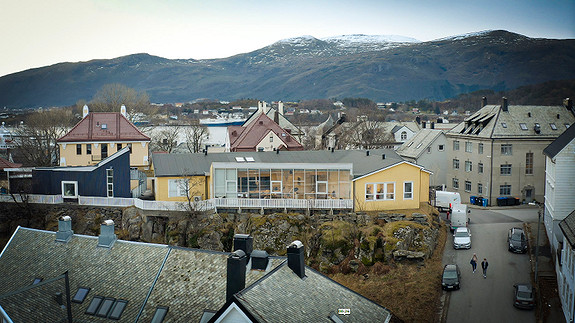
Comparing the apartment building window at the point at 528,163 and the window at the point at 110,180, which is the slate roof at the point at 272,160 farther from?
the apartment building window at the point at 528,163

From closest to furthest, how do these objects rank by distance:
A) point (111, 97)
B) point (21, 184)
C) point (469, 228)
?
point (469, 228) < point (21, 184) < point (111, 97)

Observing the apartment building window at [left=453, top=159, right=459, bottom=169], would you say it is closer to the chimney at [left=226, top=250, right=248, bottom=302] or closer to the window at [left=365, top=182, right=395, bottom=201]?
the window at [left=365, top=182, right=395, bottom=201]

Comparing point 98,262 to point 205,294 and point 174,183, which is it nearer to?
point 205,294

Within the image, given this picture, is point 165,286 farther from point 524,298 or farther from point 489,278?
point 489,278

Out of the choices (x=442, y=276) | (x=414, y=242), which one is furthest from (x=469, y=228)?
(x=442, y=276)

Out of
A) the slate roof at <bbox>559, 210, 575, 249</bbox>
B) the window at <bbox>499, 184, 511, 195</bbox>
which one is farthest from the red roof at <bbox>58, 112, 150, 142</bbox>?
the slate roof at <bbox>559, 210, 575, 249</bbox>

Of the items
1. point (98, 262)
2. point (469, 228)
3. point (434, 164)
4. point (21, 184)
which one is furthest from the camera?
point (434, 164)

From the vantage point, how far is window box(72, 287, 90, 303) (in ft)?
67.4

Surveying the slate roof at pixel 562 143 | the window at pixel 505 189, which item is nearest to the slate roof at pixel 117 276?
the slate roof at pixel 562 143

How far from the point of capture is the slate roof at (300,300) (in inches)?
617

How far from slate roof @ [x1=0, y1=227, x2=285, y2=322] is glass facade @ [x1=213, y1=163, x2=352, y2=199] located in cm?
1563

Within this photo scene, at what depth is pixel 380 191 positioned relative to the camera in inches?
1497

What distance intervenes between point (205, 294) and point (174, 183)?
20.9 m

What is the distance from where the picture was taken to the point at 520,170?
165 ft
